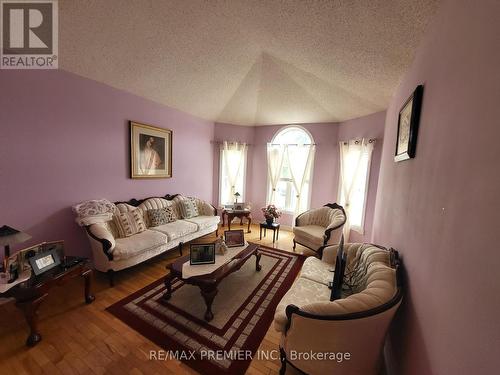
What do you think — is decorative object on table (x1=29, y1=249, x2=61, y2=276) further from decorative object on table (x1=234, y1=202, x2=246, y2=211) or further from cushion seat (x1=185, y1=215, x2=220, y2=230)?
decorative object on table (x1=234, y1=202, x2=246, y2=211)

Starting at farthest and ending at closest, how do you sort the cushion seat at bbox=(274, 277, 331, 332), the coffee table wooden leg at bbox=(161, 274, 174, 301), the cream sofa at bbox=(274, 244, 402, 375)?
the coffee table wooden leg at bbox=(161, 274, 174, 301), the cushion seat at bbox=(274, 277, 331, 332), the cream sofa at bbox=(274, 244, 402, 375)

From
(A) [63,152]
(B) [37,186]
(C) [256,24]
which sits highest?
(C) [256,24]

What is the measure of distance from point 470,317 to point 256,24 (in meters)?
2.91

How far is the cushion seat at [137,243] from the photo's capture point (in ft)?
8.46

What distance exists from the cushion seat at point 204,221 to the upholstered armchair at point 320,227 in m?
1.66

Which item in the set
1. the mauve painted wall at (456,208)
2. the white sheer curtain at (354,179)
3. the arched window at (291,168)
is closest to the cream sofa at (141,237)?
the arched window at (291,168)

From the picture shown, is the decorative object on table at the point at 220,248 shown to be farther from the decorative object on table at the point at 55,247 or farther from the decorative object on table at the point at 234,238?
the decorative object on table at the point at 55,247

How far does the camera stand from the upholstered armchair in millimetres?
3314

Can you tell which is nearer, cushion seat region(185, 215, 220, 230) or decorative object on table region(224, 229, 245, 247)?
decorative object on table region(224, 229, 245, 247)

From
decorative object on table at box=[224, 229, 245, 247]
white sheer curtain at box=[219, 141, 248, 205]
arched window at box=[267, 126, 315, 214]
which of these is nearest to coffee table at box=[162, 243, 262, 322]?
decorative object on table at box=[224, 229, 245, 247]

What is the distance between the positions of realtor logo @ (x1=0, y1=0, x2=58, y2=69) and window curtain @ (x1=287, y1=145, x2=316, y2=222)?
4.31 meters

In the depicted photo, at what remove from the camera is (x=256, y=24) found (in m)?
2.29

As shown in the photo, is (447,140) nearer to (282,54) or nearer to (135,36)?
(282,54)

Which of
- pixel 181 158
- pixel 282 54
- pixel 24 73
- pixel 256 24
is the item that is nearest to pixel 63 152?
pixel 24 73
